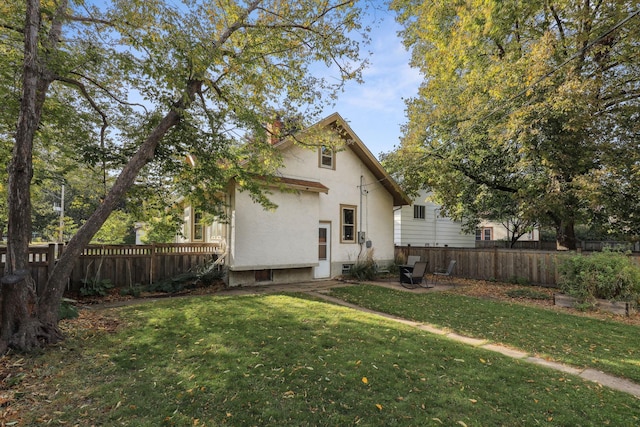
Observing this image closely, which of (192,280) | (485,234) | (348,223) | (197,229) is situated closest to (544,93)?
(348,223)

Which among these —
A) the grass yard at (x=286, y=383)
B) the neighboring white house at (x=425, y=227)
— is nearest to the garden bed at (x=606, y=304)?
the grass yard at (x=286, y=383)

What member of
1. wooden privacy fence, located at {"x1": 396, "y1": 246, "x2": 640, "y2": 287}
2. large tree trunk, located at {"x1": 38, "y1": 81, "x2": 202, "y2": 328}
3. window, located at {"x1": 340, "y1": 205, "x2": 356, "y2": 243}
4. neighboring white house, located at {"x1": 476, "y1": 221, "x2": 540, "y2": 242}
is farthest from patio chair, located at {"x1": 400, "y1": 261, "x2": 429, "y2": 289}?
neighboring white house, located at {"x1": 476, "y1": 221, "x2": 540, "y2": 242}

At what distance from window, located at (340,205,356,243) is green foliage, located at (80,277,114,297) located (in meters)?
8.40

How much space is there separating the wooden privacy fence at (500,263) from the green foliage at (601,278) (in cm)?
77

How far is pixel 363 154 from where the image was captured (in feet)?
45.2

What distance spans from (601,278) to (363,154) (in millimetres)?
8959

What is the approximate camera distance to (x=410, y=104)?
16.3 meters

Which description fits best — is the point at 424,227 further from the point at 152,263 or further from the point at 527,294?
the point at 152,263

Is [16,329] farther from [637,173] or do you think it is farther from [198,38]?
[637,173]

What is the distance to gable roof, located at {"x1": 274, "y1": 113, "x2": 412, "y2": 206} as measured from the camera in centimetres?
1251

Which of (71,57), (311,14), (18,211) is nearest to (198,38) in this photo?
(71,57)

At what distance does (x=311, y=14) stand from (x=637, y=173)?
36.5 ft

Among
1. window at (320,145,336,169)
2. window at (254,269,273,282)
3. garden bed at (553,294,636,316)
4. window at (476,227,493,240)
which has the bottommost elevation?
garden bed at (553,294,636,316)

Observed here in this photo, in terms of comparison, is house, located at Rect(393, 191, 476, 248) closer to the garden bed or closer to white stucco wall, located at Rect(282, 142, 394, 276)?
white stucco wall, located at Rect(282, 142, 394, 276)
